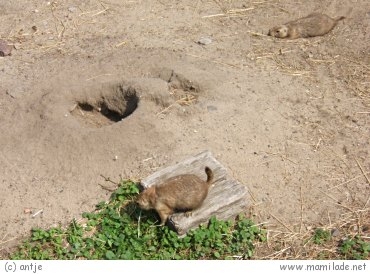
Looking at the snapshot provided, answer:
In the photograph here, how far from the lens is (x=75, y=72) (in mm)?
6754

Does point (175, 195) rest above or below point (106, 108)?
above

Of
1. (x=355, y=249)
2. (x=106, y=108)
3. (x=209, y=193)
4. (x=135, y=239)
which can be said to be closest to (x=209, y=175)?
(x=209, y=193)

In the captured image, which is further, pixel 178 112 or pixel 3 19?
pixel 3 19

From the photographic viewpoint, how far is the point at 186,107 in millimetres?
6051

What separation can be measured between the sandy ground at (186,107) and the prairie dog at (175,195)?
2.09 ft

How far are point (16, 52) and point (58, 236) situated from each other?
3.47 metres

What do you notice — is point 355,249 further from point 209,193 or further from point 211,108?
point 211,108

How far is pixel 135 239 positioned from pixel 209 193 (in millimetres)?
735

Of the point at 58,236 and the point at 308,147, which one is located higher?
the point at 308,147

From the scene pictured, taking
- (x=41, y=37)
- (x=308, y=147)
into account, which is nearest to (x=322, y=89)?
(x=308, y=147)

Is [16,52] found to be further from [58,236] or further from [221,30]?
[58,236]

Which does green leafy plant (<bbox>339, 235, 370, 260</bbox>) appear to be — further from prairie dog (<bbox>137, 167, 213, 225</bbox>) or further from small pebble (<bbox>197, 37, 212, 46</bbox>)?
small pebble (<bbox>197, 37, 212, 46</bbox>)

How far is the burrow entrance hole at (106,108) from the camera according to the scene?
20.5ft
